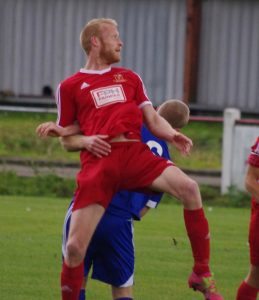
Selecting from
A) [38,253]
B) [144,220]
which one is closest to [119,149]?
→ [38,253]

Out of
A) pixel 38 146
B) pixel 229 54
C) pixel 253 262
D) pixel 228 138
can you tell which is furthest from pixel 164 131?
pixel 229 54

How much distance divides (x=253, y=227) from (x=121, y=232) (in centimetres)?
120

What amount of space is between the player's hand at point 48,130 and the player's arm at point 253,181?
64.6 inches

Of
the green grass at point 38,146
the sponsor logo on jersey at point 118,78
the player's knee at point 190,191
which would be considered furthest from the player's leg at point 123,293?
the green grass at point 38,146

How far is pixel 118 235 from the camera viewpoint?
9219 mm

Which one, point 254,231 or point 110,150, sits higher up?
point 110,150

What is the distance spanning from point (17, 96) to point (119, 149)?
2429 cm

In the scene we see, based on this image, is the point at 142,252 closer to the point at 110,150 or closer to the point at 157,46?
the point at 110,150

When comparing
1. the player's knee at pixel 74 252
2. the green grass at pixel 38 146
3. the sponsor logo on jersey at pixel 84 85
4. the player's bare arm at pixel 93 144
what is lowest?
the green grass at pixel 38 146

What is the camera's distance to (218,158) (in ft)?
69.9

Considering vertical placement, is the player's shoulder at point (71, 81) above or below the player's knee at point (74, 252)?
above

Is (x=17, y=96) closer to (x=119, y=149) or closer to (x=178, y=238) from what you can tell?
(x=178, y=238)

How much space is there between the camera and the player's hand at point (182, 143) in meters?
8.77

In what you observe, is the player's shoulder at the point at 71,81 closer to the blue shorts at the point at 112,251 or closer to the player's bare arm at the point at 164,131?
the player's bare arm at the point at 164,131
